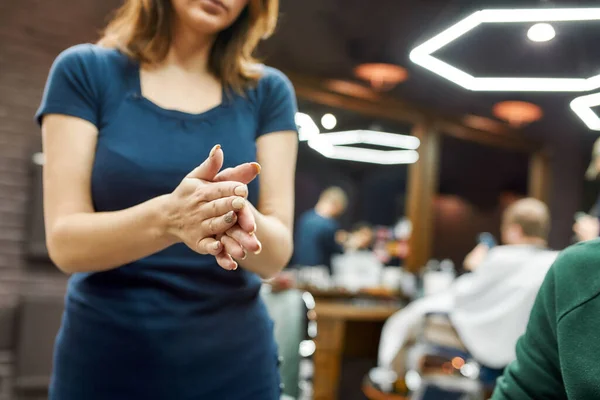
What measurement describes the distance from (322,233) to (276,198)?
9.88ft

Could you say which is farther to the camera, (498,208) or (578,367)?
(498,208)

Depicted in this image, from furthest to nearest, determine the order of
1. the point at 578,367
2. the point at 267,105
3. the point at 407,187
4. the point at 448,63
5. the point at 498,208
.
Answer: the point at 498,208
the point at 407,187
the point at 267,105
the point at 448,63
the point at 578,367

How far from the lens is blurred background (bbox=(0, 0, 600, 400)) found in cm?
78

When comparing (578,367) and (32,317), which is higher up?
(578,367)

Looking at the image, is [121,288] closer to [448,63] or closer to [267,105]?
[267,105]

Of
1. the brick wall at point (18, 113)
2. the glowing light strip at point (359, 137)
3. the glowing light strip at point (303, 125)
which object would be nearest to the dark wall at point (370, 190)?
the glowing light strip at point (359, 137)

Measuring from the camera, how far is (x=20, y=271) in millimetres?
2572

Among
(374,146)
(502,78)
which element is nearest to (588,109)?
(502,78)

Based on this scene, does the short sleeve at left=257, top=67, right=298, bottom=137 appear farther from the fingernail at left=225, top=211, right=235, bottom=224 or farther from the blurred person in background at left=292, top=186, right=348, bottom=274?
the blurred person in background at left=292, top=186, right=348, bottom=274

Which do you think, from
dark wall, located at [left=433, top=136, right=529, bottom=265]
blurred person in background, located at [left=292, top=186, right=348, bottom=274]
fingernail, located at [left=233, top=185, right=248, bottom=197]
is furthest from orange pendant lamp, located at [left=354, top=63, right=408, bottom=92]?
dark wall, located at [left=433, top=136, right=529, bottom=265]

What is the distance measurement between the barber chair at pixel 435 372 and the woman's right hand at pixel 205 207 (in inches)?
70.4

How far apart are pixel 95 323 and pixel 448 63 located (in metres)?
0.57

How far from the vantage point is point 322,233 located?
384 centimetres

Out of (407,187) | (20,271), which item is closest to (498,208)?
(407,187)
